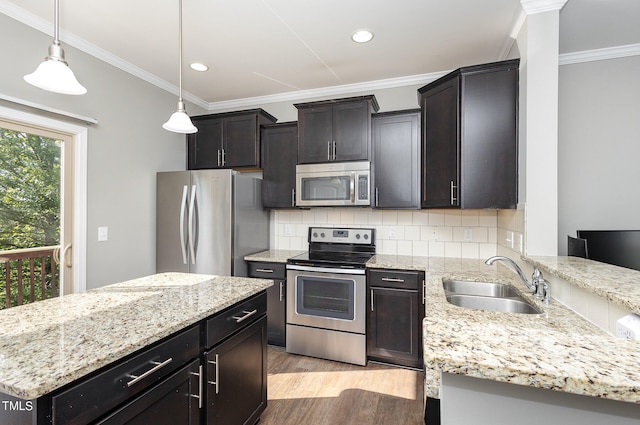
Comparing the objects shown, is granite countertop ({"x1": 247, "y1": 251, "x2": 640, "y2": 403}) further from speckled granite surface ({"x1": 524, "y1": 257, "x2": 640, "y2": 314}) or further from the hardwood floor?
the hardwood floor

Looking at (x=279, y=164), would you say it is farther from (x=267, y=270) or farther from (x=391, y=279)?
(x=391, y=279)

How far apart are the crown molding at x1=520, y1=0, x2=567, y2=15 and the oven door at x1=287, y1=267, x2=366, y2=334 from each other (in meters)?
2.22

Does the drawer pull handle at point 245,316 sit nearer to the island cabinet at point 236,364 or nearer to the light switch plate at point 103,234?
the island cabinet at point 236,364

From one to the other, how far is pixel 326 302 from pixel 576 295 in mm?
1868

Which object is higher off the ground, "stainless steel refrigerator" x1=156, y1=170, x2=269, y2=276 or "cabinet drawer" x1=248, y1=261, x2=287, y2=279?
"stainless steel refrigerator" x1=156, y1=170, x2=269, y2=276

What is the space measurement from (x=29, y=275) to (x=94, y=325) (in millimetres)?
1577

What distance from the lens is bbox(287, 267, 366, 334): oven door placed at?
268 centimetres

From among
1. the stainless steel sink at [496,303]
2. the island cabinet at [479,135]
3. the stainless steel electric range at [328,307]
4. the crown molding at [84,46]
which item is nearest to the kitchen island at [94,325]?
the stainless steel electric range at [328,307]

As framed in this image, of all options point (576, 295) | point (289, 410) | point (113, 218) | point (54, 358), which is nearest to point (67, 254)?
point (113, 218)

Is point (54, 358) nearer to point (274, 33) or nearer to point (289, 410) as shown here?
point (289, 410)

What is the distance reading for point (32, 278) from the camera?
220cm

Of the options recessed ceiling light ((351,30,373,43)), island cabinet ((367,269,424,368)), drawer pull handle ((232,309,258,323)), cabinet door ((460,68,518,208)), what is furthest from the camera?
island cabinet ((367,269,424,368))

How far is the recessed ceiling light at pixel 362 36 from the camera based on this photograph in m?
2.31

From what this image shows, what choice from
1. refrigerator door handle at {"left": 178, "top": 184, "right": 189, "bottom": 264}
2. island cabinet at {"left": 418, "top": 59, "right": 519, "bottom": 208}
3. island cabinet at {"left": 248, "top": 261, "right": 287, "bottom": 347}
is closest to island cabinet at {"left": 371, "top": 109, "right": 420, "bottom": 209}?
island cabinet at {"left": 418, "top": 59, "right": 519, "bottom": 208}
